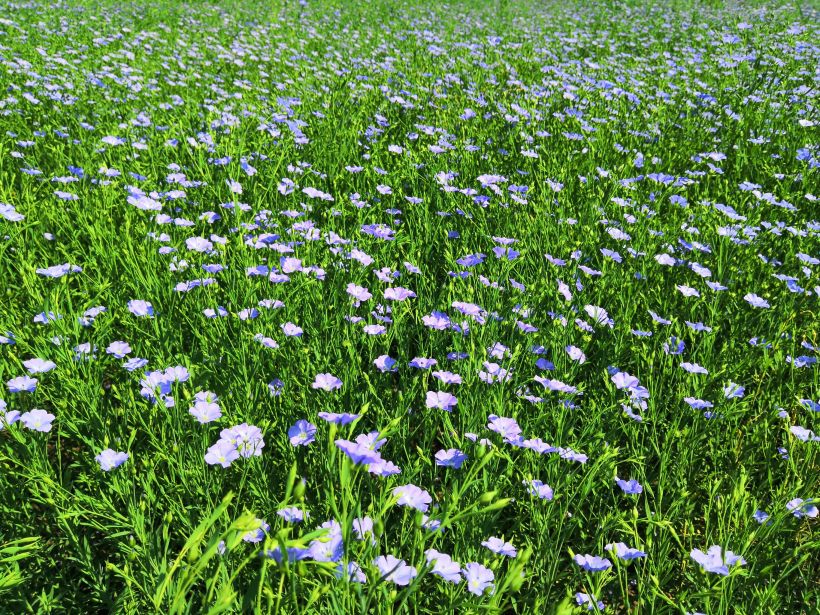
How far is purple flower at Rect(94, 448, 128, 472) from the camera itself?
1372 millimetres

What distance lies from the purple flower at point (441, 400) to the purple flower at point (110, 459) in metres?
0.79

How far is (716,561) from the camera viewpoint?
4.29ft

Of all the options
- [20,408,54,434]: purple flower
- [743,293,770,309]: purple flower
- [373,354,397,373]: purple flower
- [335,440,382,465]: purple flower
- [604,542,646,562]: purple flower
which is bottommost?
[604,542,646,562]: purple flower

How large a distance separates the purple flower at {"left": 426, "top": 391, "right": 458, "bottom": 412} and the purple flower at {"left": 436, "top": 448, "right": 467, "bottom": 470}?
0.46 feet

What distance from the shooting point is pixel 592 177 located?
349 cm

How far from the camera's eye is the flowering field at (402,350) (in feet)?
4.35

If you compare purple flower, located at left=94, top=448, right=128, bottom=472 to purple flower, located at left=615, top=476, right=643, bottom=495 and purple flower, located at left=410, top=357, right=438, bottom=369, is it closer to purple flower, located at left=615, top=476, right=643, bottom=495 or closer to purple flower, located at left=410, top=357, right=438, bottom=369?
purple flower, located at left=410, top=357, right=438, bottom=369

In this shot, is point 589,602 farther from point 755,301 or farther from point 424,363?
point 755,301

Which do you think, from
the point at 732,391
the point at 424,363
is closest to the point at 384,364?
the point at 424,363

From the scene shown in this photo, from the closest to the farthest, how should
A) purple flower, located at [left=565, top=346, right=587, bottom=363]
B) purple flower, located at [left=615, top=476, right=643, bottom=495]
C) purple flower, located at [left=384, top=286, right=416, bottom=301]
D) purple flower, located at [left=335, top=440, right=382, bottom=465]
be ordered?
purple flower, located at [left=335, top=440, right=382, bottom=465] → purple flower, located at [left=615, top=476, right=643, bottom=495] → purple flower, located at [left=565, top=346, right=587, bottom=363] → purple flower, located at [left=384, top=286, right=416, bottom=301]

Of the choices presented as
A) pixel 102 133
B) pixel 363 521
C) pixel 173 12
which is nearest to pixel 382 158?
pixel 102 133

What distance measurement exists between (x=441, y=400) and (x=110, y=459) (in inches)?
34.1

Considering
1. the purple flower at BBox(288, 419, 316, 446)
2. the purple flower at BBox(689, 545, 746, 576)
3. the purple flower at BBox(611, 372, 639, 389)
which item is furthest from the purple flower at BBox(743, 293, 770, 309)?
the purple flower at BBox(288, 419, 316, 446)

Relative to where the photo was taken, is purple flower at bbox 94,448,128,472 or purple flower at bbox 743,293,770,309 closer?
purple flower at bbox 94,448,128,472
